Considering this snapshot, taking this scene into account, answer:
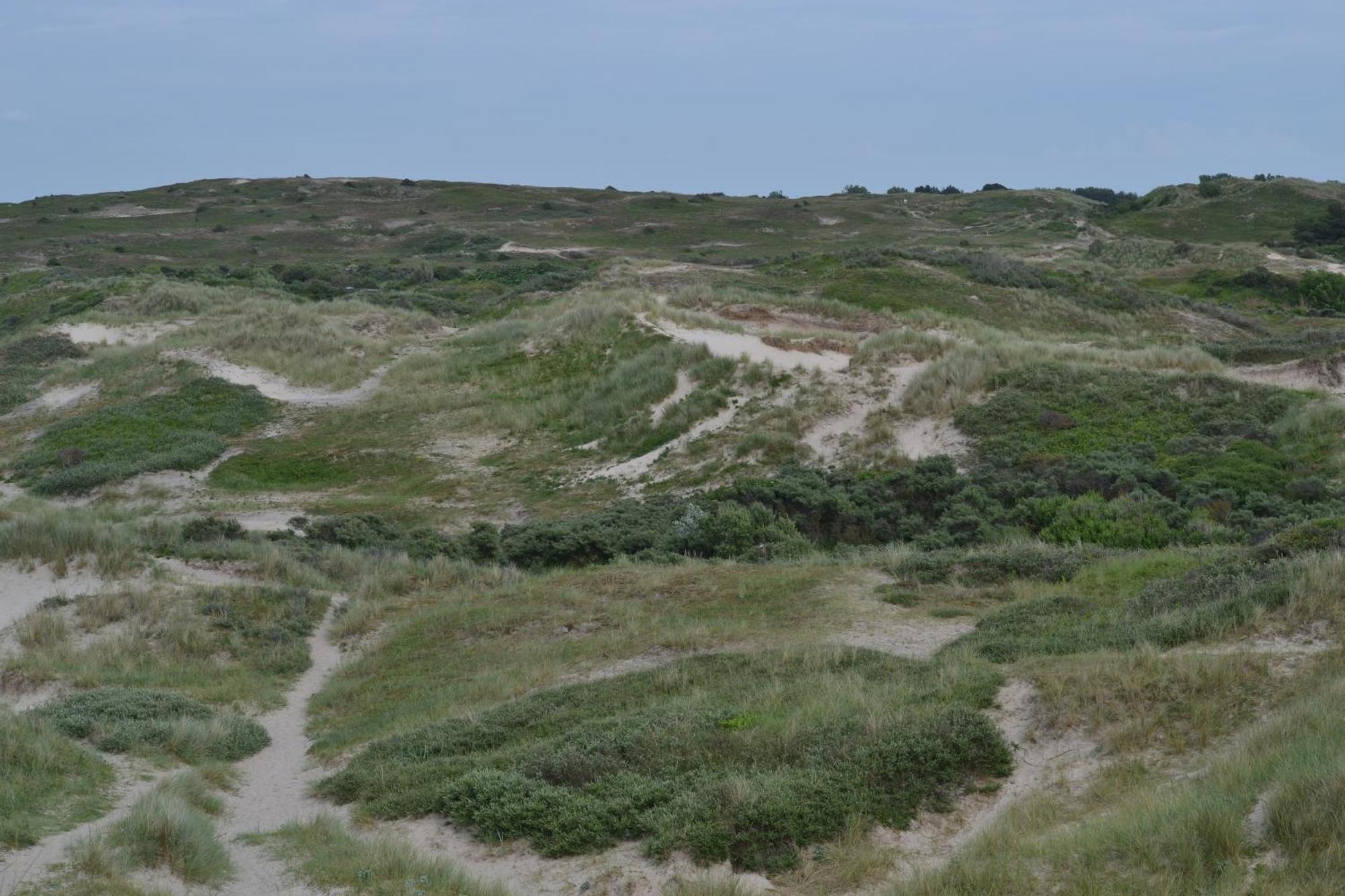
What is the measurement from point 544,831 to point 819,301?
27.1 metres

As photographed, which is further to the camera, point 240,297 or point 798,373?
point 240,297

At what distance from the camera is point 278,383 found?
32.2 m

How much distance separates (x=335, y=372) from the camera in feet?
107

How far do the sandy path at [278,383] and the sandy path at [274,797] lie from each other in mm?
18378

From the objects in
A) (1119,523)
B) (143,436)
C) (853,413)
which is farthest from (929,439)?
(143,436)

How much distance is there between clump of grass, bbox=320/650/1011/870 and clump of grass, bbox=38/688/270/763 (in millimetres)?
1415

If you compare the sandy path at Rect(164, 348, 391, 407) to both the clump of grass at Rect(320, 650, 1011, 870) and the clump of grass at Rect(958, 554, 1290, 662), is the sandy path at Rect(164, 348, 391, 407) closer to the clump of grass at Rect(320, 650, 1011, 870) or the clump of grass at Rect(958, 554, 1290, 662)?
Answer: the clump of grass at Rect(320, 650, 1011, 870)

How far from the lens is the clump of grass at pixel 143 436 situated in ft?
83.7

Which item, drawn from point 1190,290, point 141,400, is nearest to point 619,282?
point 141,400

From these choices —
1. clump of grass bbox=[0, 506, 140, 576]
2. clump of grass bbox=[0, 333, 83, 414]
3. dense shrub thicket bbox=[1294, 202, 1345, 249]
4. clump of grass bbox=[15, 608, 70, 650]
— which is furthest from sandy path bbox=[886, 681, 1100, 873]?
dense shrub thicket bbox=[1294, 202, 1345, 249]

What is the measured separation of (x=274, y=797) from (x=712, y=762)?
350 centimetres

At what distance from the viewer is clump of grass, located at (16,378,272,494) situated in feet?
83.7

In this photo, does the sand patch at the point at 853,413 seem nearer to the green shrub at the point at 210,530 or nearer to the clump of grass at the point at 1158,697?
the green shrub at the point at 210,530

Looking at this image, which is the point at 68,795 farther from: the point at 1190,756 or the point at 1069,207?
the point at 1069,207
